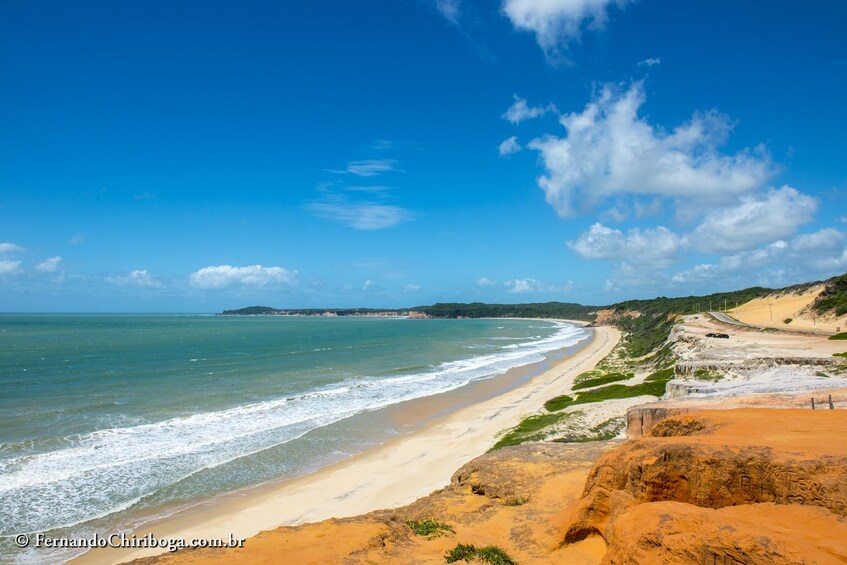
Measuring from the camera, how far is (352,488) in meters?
18.2

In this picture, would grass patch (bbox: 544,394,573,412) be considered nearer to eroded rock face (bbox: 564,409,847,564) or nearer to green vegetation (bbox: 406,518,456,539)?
green vegetation (bbox: 406,518,456,539)

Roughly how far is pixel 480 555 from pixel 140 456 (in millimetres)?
18489

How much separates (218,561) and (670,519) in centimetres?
759

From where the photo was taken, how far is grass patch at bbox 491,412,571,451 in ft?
71.3

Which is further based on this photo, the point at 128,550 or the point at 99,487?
the point at 99,487

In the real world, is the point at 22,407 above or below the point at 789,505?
below

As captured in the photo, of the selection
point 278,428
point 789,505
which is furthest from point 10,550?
point 789,505

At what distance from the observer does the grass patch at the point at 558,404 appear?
28.7 m

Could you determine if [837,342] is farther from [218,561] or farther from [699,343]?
[218,561]

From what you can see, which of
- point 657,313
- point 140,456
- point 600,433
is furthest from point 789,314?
point 140,456

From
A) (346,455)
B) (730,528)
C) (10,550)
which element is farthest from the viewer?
(346,455)

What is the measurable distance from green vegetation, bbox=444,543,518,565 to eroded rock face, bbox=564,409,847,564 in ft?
4.23

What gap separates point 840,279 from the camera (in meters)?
59.8

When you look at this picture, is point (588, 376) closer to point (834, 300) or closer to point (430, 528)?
point (834, 300)
